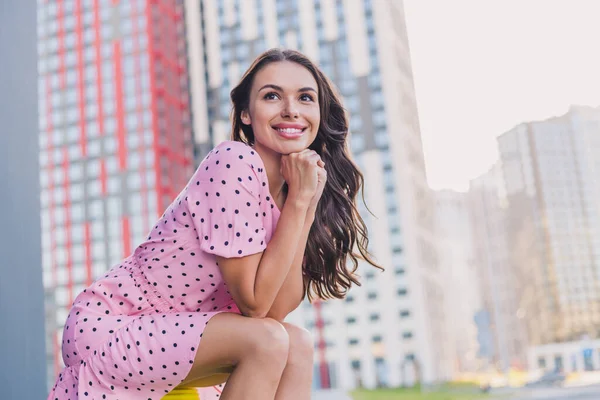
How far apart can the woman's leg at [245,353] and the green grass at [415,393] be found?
2935cm

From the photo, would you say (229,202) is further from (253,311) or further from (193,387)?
(193,387)

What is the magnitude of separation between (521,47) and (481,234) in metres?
20.9

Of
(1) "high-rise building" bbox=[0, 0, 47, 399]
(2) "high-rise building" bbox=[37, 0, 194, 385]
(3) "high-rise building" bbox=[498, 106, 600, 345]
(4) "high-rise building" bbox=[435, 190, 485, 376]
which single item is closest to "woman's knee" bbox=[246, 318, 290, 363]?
(1) "high-rise building" bbox=[0, 0, 47, 399]

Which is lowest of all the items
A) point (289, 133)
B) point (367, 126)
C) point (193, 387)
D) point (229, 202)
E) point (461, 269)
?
point (461, 269)

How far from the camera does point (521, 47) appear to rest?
41.5m

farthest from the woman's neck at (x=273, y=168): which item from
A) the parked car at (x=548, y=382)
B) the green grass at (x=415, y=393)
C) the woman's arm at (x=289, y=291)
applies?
the parked car at (x=548, y=382)

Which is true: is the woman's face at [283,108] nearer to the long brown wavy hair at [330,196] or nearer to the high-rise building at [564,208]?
the long brown wavy hair at [330,196]

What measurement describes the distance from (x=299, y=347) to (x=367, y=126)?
35326 millimetres

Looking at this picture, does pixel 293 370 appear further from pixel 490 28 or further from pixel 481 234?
pixel 481 234

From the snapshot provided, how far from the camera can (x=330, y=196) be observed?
1.11 metres

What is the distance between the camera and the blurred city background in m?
34.2

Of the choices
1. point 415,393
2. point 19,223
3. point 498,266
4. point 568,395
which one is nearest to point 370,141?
point 415,393

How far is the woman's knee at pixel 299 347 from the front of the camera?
90 cm

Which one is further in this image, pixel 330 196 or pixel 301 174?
pixel 330 196
